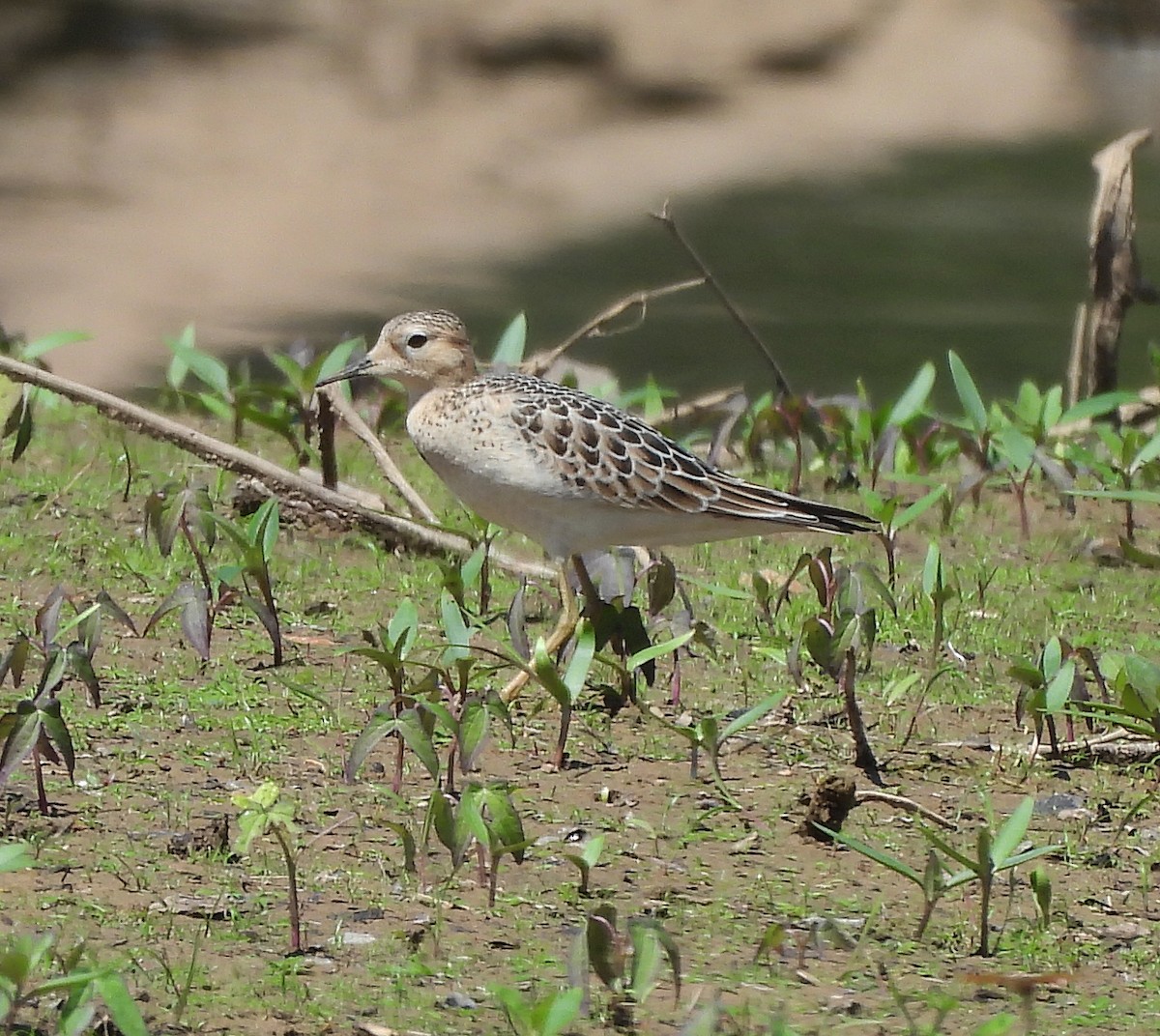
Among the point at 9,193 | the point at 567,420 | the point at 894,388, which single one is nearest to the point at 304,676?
the point at 567,420

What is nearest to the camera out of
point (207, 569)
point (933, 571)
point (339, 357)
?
point (933, 571)

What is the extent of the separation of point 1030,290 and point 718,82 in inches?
215

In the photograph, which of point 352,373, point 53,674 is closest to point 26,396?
point 352,373

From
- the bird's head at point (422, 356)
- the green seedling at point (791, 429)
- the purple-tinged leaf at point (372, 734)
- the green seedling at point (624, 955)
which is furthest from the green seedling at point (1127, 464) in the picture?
the green seedling at point (624, 955)

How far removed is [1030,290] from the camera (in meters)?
13.3

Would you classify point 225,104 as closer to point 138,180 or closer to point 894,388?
point 138,180

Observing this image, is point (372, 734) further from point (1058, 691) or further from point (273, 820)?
point (1058, 691)

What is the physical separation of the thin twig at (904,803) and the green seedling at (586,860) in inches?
24.3

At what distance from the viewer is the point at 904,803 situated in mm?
4176

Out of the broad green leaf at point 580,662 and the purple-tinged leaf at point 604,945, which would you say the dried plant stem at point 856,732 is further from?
the purple-tinged leaf at point 604,945

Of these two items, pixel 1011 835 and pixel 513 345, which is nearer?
pixel 1011 835

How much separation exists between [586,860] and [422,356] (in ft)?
7.67

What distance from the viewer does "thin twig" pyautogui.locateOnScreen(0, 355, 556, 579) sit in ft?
19.3

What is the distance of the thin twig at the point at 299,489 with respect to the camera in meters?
5.88
